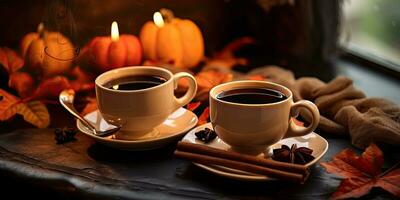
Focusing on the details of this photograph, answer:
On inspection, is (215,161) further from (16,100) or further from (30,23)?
(30,23)

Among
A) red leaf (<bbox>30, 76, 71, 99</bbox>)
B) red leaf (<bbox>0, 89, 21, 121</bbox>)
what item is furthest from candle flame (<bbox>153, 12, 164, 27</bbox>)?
Result: red leaf (<bbox>0, 89, 21, 121</bbox>)

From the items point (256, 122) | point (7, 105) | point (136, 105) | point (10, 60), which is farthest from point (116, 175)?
point (10, 60)

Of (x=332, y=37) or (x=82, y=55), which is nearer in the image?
(x=82, y=55)

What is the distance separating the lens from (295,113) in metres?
0.76

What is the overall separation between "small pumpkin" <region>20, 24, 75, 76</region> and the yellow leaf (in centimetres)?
10

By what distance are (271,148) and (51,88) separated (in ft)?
1.61

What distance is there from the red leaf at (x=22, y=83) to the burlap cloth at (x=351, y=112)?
51 cm

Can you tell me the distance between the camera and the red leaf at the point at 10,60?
109cm

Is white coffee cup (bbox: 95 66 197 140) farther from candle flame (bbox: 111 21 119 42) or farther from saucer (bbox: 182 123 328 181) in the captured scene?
candle flame (bbox: 111 21 119 42)

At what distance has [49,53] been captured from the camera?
103 centimetres

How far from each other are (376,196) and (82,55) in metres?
0.66

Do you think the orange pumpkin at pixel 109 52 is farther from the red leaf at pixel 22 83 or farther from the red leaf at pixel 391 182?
the red leaf at pixel 391 182

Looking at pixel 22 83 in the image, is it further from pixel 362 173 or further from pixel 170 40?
pixel 362 173

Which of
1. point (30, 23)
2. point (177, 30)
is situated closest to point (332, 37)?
point (177, 30)
